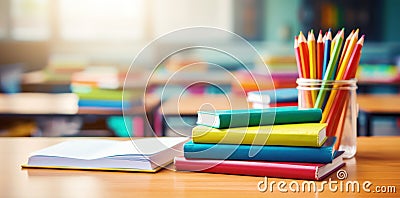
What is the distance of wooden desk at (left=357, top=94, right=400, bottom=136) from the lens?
2.81 meters

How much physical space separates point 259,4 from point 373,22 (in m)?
1.09

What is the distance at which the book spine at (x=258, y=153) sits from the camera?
3.43ft

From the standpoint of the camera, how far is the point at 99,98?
2879 millimetres

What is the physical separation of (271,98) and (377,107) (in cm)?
167

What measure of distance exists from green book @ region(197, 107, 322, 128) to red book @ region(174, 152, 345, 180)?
7 centimetres

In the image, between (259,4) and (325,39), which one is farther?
(259,4)

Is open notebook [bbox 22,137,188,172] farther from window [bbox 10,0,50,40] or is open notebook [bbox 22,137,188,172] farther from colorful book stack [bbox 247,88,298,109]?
window [bbox 10,0,50,40]

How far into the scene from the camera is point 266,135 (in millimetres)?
1073

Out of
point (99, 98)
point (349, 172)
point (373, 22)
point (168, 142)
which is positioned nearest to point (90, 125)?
point (99, 98)

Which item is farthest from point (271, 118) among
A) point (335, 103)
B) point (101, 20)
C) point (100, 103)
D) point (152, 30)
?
point (101, 20)

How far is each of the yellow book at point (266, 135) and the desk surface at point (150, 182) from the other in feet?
0.20

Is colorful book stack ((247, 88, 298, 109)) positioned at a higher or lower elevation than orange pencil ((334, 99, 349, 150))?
higher

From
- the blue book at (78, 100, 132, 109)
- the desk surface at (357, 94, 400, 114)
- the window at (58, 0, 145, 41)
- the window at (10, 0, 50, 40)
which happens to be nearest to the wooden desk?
the desk surface at (357, 94, 400, 114)

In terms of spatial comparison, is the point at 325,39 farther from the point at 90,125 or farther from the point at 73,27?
the point at 73,27
